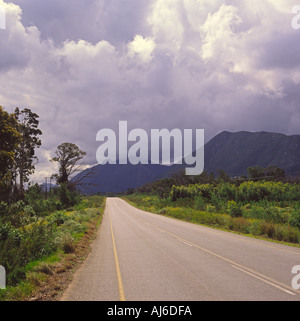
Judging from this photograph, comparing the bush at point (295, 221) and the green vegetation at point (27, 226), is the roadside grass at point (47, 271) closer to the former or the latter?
the green vegetation at point (27, 226)

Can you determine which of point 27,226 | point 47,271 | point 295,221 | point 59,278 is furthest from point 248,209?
point 59,278

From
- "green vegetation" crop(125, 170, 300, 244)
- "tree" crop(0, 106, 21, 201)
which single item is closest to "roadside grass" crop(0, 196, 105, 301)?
"tree" crop(0, 106, 21, 201)

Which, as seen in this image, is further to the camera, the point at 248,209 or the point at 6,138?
the point at 248,209

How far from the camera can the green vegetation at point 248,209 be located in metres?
20.0

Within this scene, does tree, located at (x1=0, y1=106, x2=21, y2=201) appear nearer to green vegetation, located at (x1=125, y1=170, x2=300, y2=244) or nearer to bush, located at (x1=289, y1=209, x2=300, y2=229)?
green vegetation, located at (x1=125, y1=170, x2=300, y2=244)

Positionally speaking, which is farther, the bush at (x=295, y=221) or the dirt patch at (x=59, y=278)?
the bush at (x=295, y=221)

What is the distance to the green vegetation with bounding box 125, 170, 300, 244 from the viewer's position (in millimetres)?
20000

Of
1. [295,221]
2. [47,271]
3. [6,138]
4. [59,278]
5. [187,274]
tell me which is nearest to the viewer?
[187,274]

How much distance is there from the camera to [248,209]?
35.8m

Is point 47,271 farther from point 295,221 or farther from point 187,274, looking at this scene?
point 295,221

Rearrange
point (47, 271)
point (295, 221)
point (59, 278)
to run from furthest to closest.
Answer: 1. point (295, 221)
2. point (47, 271)
3. point (59, 278)

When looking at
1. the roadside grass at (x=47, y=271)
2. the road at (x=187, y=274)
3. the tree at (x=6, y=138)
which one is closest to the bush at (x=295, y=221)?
the road at (x=187, y=274)
